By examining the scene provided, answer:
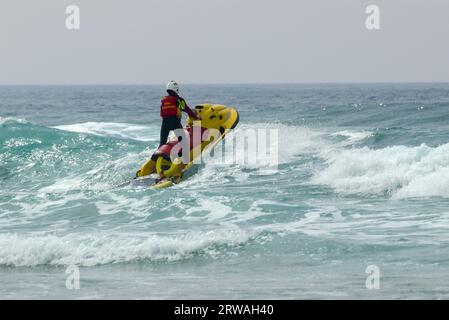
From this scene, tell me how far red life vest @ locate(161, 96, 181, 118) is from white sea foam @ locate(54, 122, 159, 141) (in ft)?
36.4

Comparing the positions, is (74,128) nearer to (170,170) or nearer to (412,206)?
(170,170)

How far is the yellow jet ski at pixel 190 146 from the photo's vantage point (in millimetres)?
16406

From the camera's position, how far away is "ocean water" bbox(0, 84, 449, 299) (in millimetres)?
9039

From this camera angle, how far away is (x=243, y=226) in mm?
12328

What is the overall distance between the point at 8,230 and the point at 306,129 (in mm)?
14422

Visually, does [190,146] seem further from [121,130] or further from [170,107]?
[121,130]

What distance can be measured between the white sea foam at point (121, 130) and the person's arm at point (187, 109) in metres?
10.3

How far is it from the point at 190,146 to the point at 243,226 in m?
5.29

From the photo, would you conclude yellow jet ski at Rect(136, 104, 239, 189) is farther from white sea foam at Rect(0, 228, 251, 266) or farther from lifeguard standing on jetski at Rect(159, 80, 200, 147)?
white sea foam at Rect(0, 228, 251, 266)

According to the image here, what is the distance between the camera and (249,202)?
45.7ft

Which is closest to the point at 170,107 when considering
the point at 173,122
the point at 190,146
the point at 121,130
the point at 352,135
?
the point at 173,122

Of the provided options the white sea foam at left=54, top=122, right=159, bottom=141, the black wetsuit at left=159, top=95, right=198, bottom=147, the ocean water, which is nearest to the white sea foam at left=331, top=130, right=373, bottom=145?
the ocean water

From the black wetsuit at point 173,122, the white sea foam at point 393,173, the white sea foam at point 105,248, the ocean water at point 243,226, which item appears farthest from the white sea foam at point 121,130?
the white sea foam at point 105,248
